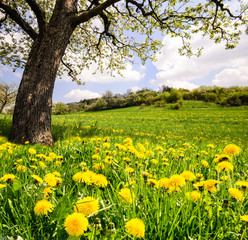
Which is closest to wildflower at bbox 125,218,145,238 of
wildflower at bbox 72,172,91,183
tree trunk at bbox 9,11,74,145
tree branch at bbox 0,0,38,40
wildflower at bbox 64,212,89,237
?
wildflower at bbox 64,212,89,237

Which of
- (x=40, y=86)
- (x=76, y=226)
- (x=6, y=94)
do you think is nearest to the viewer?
(x=76, y=226)

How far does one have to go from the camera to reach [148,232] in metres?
1.03

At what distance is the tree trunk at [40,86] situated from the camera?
14.4 feet

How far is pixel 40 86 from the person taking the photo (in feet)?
14.9

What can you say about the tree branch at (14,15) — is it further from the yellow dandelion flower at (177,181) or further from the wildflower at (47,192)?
the yellow dandelion flower at (177,181)

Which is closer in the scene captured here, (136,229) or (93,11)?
(136,229)

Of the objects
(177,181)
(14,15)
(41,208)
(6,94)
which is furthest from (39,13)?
(6,94)

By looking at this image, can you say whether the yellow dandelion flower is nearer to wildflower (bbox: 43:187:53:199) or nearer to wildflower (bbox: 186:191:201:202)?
wildflower (bbox: 186:191:201:202)

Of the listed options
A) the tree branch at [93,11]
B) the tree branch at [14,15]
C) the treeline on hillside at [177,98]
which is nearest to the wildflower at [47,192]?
the tree branch at [93,11]

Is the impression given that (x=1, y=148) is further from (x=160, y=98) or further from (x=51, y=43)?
(x=160, y=98)

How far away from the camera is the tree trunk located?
14.4 feet

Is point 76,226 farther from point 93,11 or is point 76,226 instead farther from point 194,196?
point 93,11

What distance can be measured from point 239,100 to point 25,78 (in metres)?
53.0

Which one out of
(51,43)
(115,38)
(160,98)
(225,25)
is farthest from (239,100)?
(51,43)
